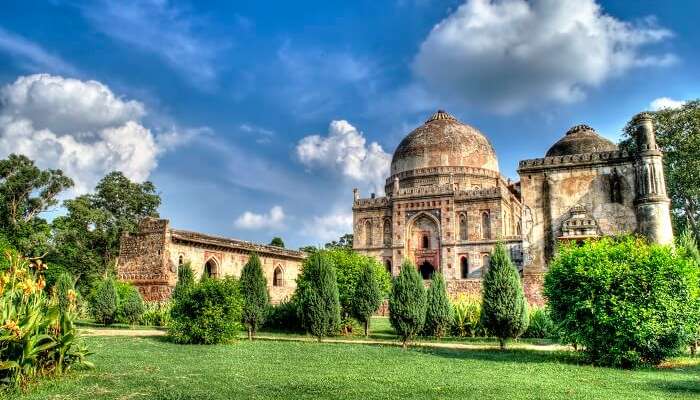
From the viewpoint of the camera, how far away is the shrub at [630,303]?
12078mm

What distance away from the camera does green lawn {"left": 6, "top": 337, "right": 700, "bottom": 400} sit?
26.7ft

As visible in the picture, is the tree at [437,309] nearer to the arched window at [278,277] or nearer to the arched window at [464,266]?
the arched window at [278,277]

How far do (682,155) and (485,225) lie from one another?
40.7 feet

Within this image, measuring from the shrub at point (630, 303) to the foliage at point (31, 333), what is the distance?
1023 centimetres

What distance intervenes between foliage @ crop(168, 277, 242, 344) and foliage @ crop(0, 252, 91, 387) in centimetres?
544

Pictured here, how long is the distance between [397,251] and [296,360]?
88.5ft

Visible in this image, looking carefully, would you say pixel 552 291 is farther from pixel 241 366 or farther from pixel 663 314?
pixel 241 366

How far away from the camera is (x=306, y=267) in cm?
2012

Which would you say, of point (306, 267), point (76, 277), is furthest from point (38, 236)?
point (306, 267)

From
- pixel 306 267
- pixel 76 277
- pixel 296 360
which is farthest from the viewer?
pixel 76 277

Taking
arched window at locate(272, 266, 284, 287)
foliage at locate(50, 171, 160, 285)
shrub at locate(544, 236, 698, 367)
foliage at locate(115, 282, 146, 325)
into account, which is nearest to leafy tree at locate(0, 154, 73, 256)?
foliage at locate(50, 171, 160, 285)

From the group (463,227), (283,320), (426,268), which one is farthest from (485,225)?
(283,320)

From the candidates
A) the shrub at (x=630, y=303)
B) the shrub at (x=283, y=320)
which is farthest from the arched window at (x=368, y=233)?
the shrub at (x=630, y=303)

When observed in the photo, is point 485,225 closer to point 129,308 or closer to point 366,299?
point 366,299
